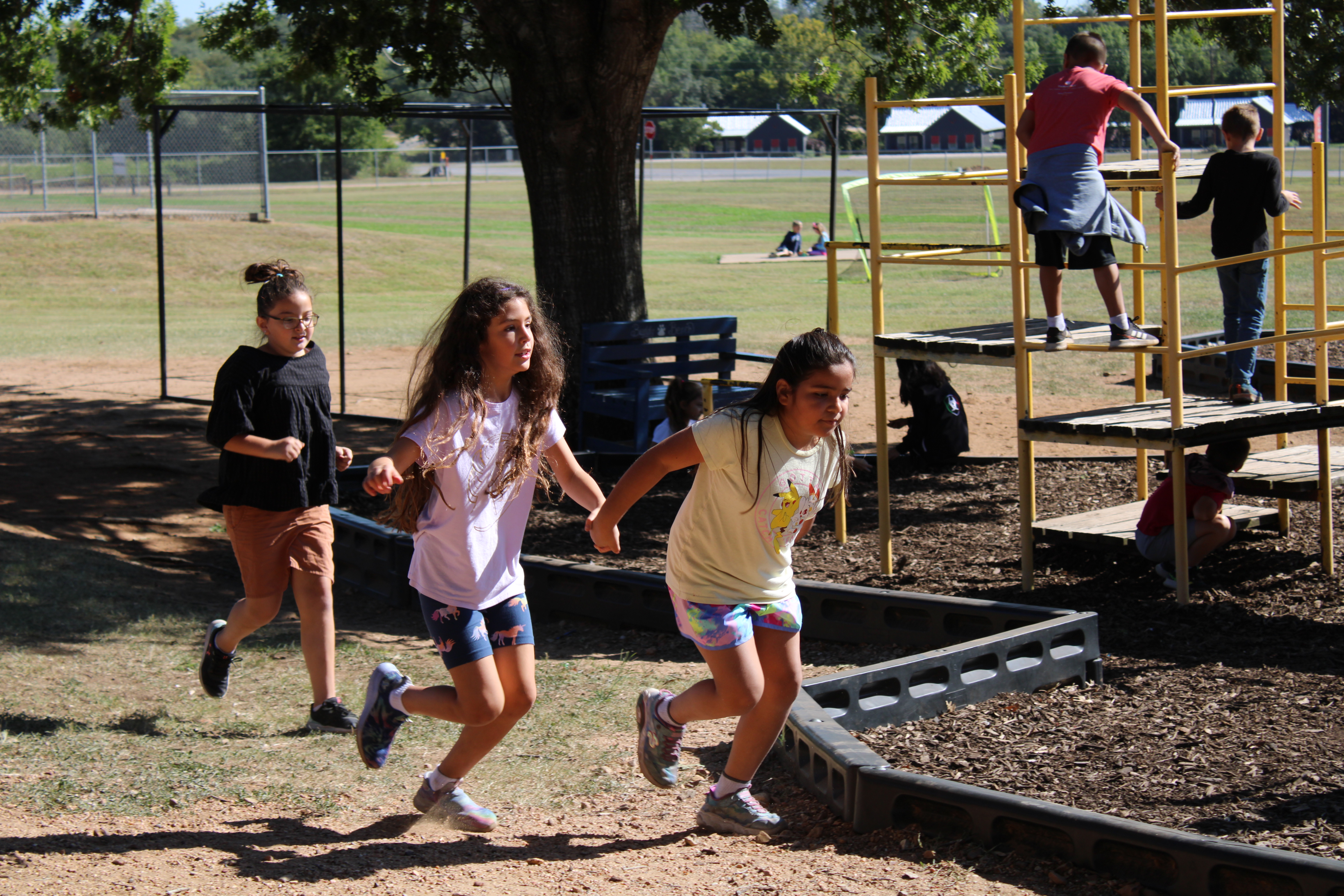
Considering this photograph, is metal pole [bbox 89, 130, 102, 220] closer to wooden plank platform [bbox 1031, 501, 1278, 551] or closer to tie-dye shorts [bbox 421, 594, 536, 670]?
wooden plank platform [bbox 1031, 501, 1278, 551]

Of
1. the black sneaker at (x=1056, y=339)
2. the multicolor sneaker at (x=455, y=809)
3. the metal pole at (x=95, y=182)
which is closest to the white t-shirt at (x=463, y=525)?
the multicolor sneaker at (x=455, y=809)

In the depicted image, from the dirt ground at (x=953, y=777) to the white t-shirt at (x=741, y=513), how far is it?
758 mm

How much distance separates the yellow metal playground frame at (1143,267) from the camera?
19.4 ft

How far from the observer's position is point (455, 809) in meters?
3.83

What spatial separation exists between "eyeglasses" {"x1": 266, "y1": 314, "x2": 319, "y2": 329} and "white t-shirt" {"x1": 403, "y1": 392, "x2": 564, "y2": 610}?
108 cm

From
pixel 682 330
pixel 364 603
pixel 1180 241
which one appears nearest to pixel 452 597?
pixel 364 603

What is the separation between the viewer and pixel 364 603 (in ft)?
23.6

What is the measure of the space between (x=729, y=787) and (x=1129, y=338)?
353 centimetres

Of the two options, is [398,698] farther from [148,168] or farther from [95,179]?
→ [148,168]

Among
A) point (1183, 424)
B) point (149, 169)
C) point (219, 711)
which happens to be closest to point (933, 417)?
point (1183, 424)

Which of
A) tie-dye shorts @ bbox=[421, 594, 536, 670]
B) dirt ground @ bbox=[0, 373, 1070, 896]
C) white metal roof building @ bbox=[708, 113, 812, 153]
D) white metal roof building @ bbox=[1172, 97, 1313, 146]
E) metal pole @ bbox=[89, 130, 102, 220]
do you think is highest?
white metal roof building @ bbox=[708, 113, 812, 153]

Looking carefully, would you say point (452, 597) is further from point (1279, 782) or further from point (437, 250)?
point (437, 250)

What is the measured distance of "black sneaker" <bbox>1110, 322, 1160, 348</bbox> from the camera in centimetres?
618

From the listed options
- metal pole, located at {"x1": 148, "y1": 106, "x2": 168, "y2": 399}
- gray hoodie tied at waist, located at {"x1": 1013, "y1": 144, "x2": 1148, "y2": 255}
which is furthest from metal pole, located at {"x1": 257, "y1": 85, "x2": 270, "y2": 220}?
gray hoodie tied at waist, located at {"x1": 1013, "y1": 144, "x2": 1148, "y2": 255}
